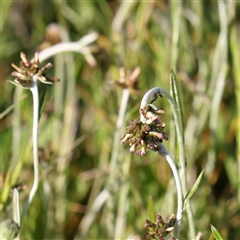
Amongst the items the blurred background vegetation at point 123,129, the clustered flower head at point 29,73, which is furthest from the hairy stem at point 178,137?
the blurred background vegetation at point 123,129

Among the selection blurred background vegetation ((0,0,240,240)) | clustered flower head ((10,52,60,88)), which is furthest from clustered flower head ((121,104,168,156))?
blurred background vegetation ((0,0,240,240))

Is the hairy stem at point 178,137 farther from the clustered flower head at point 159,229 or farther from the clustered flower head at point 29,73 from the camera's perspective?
the clustered flower head at point 29,73

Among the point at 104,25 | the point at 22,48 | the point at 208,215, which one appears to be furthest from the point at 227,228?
the point at 22,48

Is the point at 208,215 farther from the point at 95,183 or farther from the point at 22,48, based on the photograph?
the point at 22,48

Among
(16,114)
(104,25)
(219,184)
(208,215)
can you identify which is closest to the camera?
(208,215)

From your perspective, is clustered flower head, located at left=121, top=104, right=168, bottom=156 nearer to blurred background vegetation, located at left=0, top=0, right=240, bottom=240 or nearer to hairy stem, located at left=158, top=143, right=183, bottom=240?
hairy stem, located at left=158, top=143, right=183, bottom=240

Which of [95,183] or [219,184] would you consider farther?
[219,184]

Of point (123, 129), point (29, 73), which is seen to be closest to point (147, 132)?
point (29, 73)
